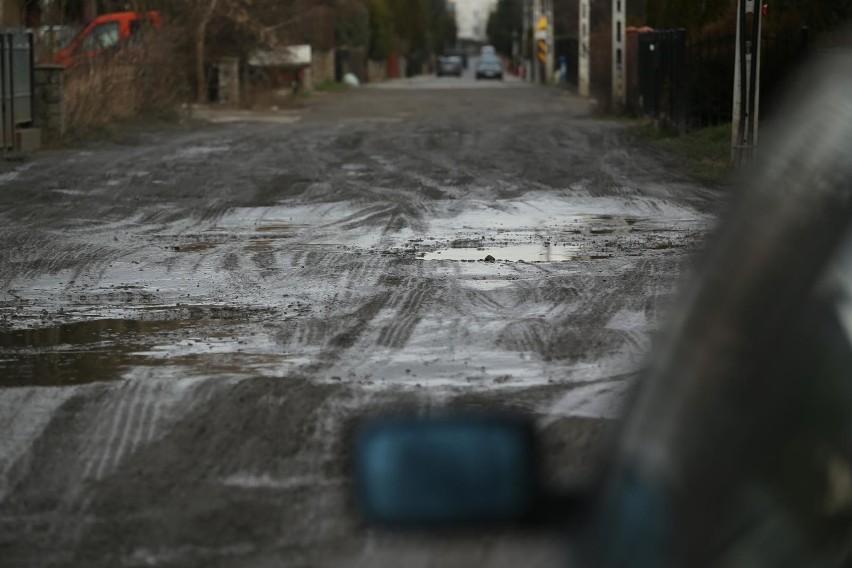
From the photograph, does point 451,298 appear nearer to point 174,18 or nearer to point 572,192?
point 572,192

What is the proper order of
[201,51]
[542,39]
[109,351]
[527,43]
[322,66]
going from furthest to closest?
[527,43], [542,39], [322,66], [201,51], [109,351]

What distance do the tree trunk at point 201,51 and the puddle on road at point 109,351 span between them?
96.1ft

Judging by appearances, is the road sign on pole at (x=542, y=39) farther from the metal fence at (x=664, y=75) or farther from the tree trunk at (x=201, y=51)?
the metal fence at (x=664, y=75)

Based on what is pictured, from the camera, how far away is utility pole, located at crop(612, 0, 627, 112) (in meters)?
31.0

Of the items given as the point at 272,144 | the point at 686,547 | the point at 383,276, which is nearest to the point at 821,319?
the point at 686,547

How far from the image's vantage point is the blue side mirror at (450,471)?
196 centimetres

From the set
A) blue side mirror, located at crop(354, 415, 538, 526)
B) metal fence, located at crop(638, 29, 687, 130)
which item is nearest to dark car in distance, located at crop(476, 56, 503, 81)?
metal fence, located at crop(638, 29, 687, 130)

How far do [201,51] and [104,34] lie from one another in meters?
4.92

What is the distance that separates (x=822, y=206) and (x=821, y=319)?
13cm

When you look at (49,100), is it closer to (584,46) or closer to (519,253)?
(519,253)

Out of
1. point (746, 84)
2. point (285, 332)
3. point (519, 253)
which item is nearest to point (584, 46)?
point (746, 84)

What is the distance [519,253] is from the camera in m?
10.9

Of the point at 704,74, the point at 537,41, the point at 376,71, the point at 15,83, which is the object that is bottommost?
the point at 15,83

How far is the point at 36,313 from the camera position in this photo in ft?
27.7
